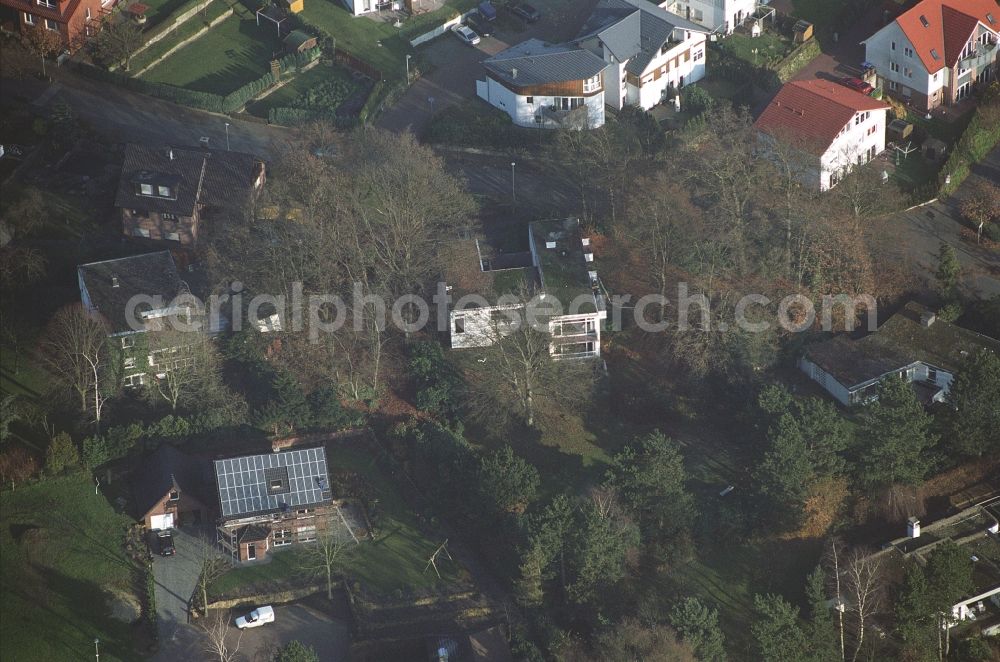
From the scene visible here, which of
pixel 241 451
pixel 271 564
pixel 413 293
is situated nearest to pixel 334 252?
pixel 413 293

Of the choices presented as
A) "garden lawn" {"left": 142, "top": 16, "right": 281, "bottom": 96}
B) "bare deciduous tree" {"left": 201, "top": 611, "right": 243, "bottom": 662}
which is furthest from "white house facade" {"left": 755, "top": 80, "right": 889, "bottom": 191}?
"bare deciduous tree" {"left": 201, "top": 611, "right": 243, "bottom": 662}

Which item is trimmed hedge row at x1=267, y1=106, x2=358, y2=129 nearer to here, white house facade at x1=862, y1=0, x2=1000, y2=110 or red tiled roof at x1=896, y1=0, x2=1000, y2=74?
white house facade at x1=862, y1=0, x2=1000, y2=110

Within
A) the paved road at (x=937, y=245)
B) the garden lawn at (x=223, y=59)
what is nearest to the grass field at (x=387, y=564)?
the paved road at (x=937, y=245)

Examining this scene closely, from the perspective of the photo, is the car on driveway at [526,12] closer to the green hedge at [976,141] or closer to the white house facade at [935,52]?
the white house facade at [935,52]

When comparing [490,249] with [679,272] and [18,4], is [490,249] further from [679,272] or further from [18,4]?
[18,4]

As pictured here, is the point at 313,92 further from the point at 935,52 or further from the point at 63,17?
the point at 935,52

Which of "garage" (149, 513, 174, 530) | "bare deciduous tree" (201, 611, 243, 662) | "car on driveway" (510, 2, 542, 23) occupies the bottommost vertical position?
"bare deciduous tree" (201, 611, 243, 662)
